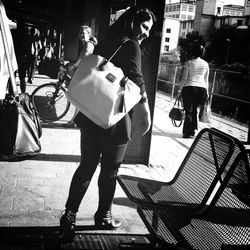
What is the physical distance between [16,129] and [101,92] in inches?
24.8

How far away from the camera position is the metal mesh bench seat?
2525mm

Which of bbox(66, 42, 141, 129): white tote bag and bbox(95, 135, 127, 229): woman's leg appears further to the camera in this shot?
bbox(95, 135, 127, 229): woman's leg

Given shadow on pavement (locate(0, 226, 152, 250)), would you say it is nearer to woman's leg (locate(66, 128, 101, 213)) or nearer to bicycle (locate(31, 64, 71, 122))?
woman's leg (locate(66, 128, 101, 213))

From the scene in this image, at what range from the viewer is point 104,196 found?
3.17m

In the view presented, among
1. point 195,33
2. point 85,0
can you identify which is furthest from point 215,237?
point 195,33

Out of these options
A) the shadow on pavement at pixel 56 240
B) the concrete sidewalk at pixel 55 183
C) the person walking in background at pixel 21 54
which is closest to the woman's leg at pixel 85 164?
the shadow on pavement at pixel 56 240

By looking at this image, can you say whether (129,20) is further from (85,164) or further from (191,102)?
(191,102)

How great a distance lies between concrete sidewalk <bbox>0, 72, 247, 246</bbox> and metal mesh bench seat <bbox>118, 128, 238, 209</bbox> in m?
0.60

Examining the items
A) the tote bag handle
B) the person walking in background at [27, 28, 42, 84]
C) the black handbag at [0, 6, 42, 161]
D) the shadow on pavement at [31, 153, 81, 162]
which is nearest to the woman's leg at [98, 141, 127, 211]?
the black handbag at [0, 6, 42, 161]

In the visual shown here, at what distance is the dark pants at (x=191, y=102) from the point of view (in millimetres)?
7609

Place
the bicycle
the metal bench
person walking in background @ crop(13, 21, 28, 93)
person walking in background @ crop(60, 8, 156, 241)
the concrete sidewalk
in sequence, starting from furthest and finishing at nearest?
person walking in background @ crop(13, 21, 28, 93)
the bicycle
the concrete sidewalk
person walking in background @ crop(60, 8, 156, 241)
the metal bench

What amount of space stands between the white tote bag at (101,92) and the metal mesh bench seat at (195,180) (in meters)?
0.58

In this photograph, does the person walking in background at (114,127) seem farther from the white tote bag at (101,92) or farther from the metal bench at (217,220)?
the metal bench at (217,220)

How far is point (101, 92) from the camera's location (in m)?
2.66
